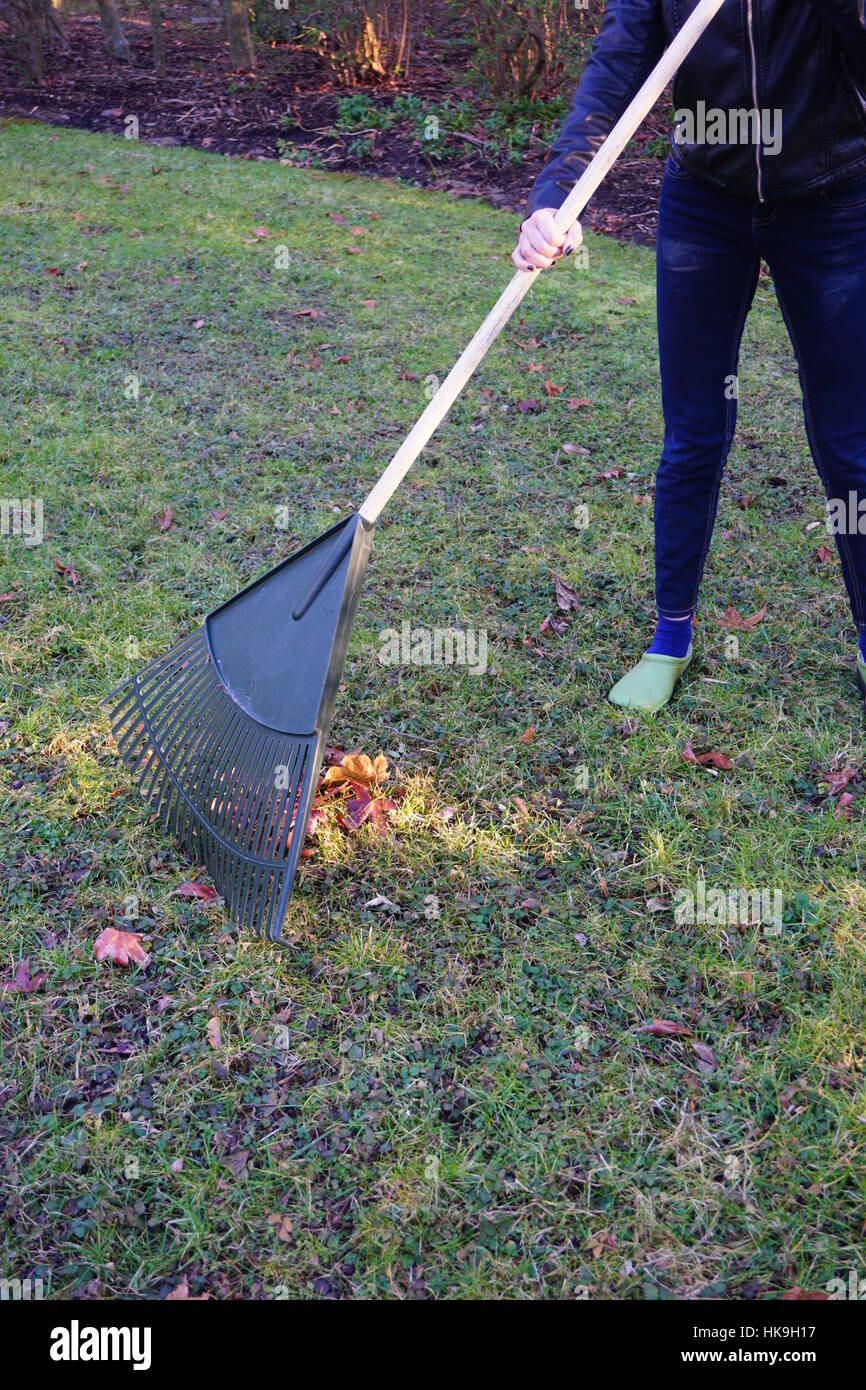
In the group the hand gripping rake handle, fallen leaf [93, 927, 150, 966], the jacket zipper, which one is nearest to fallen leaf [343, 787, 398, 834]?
fallen leaf [93, 927, 150, 966]

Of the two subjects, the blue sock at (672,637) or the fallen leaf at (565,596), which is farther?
the fallen leaf at (565,596)

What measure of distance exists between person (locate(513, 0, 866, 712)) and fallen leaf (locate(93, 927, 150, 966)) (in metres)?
1.76

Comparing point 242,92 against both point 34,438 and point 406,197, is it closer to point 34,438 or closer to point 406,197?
point 406,197

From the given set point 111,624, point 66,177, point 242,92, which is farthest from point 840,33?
point 242,92

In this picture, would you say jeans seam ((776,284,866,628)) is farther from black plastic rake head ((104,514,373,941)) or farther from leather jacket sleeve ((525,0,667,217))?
black plastic rake head ((104,514,373,941))

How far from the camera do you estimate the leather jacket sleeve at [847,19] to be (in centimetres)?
194

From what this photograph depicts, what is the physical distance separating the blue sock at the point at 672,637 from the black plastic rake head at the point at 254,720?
41.2 inches

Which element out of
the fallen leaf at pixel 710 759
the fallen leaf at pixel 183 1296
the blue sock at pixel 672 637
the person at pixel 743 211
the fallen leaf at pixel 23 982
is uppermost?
the person at pixel 743 211

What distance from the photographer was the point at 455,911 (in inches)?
96.0

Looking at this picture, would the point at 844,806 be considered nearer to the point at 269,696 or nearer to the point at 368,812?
the point at 368,812

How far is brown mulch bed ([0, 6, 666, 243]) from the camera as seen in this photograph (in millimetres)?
8289

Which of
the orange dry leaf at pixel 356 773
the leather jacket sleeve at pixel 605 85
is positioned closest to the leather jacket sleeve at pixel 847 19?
the leather jacket sleeve at pixel 605 85

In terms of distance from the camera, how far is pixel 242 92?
10.6 metres

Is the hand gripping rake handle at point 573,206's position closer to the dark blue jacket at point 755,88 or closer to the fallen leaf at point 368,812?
the dark blue jacket at point 755,88
